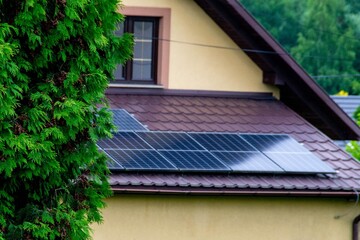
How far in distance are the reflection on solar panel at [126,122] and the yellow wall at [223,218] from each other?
4.11 ft

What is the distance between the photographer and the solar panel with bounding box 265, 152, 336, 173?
65.7 ft

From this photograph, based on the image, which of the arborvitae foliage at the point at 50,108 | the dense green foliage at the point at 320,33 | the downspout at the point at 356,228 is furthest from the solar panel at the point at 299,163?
the dense green foliage at the point at 320,33

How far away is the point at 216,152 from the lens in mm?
20047

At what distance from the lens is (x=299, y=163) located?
2027 cm

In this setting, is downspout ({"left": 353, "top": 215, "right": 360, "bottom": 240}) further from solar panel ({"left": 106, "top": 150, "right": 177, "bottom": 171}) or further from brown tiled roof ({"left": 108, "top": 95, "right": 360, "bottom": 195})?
solar panel ({"left": 106, "top": 150, "right": 177, "bottom": 171})

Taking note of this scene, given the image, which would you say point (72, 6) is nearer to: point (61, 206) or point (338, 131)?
point (61, 206)

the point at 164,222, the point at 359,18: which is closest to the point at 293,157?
the point at 164,222

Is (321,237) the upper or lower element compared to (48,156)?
lower

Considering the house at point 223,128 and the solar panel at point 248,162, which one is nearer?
the house at point 223,128

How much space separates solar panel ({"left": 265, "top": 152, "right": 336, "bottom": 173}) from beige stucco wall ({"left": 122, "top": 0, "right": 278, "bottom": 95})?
179 cm

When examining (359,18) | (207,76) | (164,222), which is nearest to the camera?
(164,222)

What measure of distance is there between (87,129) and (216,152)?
18.3 ft

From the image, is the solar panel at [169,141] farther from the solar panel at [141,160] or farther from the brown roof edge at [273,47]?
the brown roof edge at [273,47]

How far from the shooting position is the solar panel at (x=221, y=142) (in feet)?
66.3
